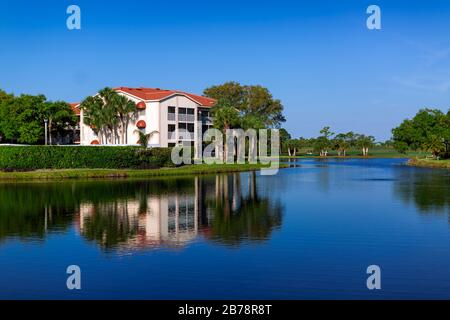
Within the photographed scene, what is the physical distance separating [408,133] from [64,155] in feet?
281

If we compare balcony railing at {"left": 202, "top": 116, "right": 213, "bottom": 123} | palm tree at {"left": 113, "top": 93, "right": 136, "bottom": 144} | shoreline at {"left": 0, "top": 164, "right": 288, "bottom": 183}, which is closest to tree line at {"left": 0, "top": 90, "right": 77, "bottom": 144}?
palm tree at {"left": 113, "top": 93, "right": 136, "bottom": 144}

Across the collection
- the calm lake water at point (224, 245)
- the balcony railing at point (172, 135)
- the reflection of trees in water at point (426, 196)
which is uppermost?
the balcony railing at point (172, 135)

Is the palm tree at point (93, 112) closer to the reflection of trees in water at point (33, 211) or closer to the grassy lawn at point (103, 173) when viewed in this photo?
the grassy lawn at point (103, 173)

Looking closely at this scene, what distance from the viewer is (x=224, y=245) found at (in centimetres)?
2161

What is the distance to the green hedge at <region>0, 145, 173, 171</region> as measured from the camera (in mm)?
63281

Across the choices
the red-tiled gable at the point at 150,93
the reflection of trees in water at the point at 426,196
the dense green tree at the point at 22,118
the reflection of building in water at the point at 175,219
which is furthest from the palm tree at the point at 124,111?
the reflection of trees in water at the point at 426,196

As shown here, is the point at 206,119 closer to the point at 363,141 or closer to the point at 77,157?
the point at 77,157

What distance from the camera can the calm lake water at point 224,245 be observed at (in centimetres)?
1570

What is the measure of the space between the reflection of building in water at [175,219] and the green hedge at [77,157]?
1023 inches

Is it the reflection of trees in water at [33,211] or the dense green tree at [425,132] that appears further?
the dense green tree at [425,132]

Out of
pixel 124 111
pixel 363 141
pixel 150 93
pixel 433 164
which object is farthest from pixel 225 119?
pixel 363 141

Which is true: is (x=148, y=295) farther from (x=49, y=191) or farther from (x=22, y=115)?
(x=22, y=115)

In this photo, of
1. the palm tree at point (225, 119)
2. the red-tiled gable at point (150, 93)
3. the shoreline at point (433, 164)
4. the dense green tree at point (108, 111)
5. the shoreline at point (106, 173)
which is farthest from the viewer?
the shoreline at point (433, 164)

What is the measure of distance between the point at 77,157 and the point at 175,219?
1604 inches
